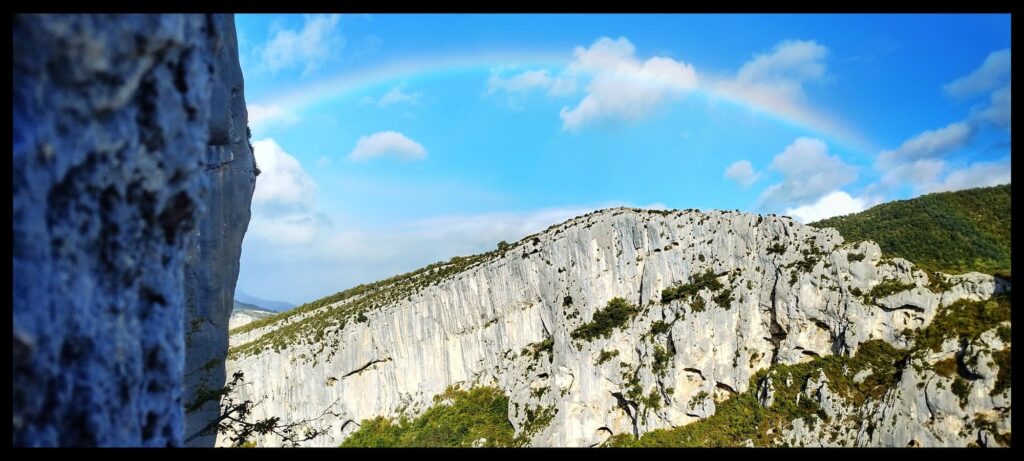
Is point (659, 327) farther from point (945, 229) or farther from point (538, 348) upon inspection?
point (945, 229)

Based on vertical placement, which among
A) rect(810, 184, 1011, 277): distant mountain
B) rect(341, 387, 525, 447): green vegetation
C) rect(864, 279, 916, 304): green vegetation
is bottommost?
rect(341, 387, 525, 447): green vegetation

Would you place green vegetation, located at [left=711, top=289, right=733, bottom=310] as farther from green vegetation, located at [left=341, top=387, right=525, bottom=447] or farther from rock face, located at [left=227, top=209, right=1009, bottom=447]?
green vegetation, located at [left=341, top=387, right=525, bottom=447]

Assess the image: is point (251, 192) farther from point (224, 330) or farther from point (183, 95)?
point (183, 95)

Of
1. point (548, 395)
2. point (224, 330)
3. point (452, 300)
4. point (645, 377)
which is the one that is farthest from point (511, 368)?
point (224, 330)

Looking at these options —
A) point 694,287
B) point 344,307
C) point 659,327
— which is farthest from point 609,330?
point 344,307

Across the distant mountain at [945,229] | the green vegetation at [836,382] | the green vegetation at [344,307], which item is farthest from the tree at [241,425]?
the green vegetation at [344,307]

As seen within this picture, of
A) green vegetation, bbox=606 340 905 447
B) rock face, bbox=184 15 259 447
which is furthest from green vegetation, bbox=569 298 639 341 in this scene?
rock face, bbox=184 15 259 447

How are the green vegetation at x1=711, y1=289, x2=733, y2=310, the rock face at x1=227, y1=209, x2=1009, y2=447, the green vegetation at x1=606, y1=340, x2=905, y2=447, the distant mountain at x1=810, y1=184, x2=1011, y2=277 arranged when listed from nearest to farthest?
the distant mountain at x1=810, y1=184, x2=1011, y2=277, the green vegetation at x1=606, y1=340, x2=905, y2=447, the rock face at x1=227, y1=209, x2=1009, y2=447, the green vegetation at x1=711, y1=289, x2=733, y2=310
